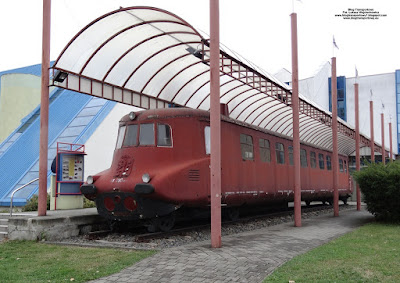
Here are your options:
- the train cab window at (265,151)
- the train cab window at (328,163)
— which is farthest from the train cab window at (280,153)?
the train cab window at (328,163)

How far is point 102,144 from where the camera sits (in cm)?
2045

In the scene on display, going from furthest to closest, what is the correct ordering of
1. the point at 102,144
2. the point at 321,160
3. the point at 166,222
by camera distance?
the point at 102,144 < the point at 321,160 < the point at 166,222

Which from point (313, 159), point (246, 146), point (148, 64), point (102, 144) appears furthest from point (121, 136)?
point (313, 159)

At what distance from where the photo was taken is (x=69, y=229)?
392 inches

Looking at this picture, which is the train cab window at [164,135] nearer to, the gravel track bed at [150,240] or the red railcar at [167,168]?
the red railcar at [167,168]

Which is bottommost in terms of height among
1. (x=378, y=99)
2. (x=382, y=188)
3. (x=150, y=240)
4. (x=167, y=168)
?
(x=150, y=240)

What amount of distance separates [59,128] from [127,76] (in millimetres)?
9780

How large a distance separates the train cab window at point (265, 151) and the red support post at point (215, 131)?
5401 mm

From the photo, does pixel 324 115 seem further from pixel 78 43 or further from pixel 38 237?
pixel 38 237

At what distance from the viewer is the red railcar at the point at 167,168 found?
30.9 ft

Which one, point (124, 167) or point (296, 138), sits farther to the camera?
point (296, 138)

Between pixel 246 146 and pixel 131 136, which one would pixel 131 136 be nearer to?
pixel 131 136

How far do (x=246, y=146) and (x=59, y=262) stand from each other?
717 cm

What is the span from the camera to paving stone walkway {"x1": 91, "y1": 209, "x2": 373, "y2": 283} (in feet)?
19.1
